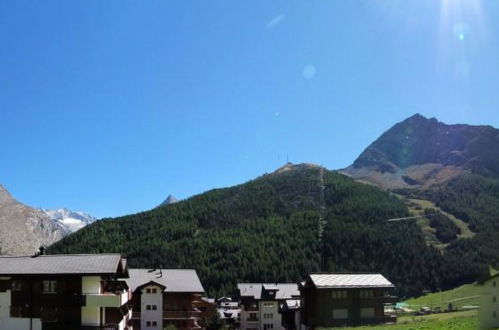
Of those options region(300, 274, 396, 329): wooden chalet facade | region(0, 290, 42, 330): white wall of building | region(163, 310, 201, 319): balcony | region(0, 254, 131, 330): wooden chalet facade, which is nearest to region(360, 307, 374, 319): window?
region(300, 274, 396, 329): wooden chalet facade

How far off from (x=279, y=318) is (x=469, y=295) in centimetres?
5544

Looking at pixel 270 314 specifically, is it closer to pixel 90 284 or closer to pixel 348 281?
pixel 348 281

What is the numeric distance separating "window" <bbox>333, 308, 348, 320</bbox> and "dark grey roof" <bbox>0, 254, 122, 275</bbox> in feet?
122

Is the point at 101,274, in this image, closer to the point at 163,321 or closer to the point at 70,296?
the point at 70,296

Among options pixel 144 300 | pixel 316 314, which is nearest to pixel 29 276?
pixel 144 300

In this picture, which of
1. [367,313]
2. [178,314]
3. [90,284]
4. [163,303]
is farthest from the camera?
[163,303]

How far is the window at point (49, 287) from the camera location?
61.7 m

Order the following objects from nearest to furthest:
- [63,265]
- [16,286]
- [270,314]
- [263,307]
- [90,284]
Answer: [90,284] < [63,265] < [16,286] < [263,307] < [270,314]

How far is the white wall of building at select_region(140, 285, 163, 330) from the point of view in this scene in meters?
96.5

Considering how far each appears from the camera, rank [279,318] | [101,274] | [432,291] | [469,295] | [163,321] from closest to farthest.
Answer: [101,274] < [163,321] < [279,318] < [469,295] < [432,291]

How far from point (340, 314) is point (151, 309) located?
31.0 metres

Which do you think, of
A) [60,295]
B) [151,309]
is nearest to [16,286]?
[60,295]

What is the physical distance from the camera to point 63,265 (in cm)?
6247

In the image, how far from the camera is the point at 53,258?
65.1m
